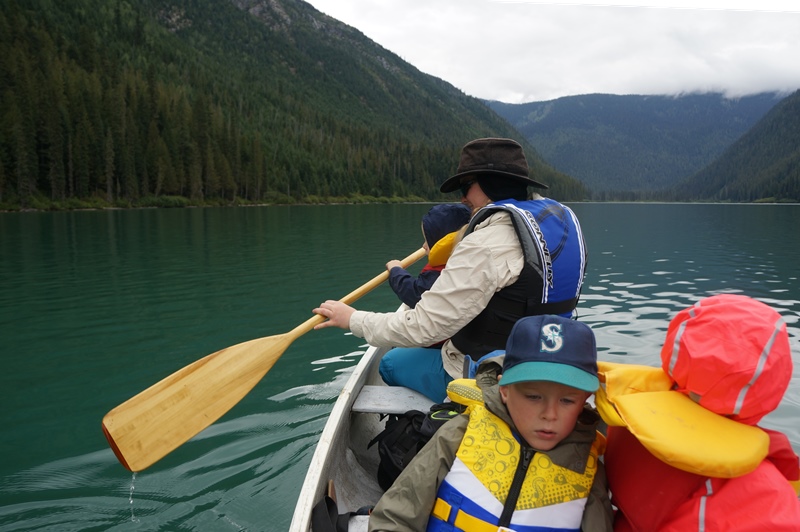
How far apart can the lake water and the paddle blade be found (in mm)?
769

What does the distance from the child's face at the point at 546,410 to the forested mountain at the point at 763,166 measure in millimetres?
156000

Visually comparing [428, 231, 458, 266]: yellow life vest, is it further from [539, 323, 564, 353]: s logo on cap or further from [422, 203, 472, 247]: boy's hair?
[539, 323, 564, 353]: s logo on cap

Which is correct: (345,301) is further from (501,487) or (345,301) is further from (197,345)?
(197,345)

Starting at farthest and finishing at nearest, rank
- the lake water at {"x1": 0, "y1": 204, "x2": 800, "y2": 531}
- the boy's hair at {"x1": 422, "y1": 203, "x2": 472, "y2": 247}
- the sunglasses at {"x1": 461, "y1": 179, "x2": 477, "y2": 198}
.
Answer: the lake water at {"x1": 0, "y1": 204, "x2": 800, "y2": 531}
the boy's hair at {"x1": 422, "y1": 203, "x2": 472, "y2": 247}
the sunglasses at {"x1": 461, "y1": 179, "x2": 477, "y2": 198}

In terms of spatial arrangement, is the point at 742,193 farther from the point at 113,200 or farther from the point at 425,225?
the point at 425,225

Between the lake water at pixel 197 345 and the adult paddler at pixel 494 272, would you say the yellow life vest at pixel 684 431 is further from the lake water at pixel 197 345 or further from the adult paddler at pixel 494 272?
the lake water at pixel 197 345

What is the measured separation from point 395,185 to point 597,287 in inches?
3576

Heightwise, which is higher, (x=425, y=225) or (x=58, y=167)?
(x=58, y=167)

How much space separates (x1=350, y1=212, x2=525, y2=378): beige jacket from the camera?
2.82 metres

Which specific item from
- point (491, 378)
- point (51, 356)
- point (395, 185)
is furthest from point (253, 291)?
point (395, 185)

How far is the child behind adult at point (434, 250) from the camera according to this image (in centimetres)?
373

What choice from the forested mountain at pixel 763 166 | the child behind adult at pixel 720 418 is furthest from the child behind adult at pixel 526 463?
the forested mountain at pixel 763 166

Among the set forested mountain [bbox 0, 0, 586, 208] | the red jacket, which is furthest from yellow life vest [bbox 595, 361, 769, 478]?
forested mountain [bbox 0, 0, 586, 208]

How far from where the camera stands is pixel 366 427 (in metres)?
4.34
